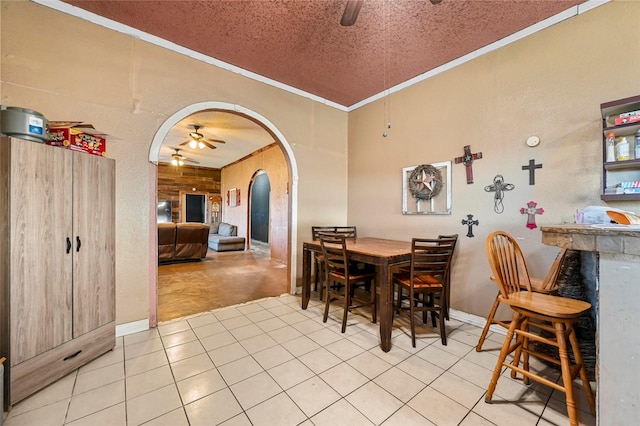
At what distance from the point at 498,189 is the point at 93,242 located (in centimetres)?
363

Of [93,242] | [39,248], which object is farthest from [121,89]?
[39,248]

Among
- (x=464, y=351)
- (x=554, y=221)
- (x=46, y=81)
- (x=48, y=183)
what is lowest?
(x=464, y=351)

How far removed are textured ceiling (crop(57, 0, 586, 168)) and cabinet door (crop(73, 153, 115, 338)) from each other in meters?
1.45

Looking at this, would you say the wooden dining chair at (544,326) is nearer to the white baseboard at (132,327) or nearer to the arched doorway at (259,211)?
the white baseboard at (132,327)

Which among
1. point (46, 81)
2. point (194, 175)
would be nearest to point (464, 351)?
point (46, 81)

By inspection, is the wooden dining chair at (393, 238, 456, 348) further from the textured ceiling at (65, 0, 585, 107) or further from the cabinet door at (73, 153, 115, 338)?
the cabinet door at (73, 153, 115, 338)

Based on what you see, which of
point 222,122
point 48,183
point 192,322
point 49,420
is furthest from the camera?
point 222,122

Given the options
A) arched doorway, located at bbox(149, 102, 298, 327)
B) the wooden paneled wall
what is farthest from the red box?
the wooden paneled wall

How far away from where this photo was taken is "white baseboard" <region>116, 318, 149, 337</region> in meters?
2.36

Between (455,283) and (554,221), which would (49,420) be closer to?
(455,283)

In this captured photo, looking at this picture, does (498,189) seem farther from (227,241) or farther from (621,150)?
(227,241)

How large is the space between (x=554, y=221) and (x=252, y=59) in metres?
3.45

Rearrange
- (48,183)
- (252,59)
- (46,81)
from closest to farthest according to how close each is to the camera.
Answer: (48,183)
(46,81)
(252,59)

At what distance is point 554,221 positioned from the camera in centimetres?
217
